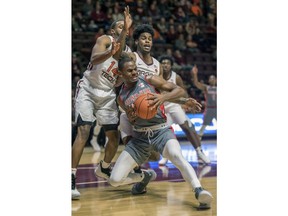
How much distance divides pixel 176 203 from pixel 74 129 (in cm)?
120

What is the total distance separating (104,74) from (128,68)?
0.46 metres

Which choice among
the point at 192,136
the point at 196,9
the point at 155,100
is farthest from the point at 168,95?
the point at 196,9

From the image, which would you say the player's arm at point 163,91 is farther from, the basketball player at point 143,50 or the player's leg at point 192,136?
the player's leg at point 192,136

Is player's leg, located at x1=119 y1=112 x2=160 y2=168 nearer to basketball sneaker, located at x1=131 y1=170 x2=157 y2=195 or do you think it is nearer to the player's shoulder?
basketball sneaker, located at x1=131 y1=170 x2=157 y2=195

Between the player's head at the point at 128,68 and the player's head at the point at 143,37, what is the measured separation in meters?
0.18

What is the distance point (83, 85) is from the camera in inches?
168

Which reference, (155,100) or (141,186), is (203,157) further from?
(155,100)

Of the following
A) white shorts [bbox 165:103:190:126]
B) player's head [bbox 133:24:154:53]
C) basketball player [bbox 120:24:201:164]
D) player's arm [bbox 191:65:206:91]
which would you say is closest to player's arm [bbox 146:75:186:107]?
basketball player [bbox 120:24:201:164]

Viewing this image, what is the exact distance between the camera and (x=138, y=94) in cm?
371

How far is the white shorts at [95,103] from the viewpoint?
4.20m
